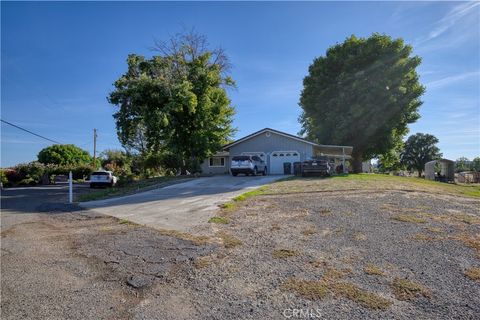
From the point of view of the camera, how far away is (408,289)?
4070 mm

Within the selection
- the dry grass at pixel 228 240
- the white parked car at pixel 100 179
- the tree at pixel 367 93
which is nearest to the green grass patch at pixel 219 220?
the dry grass at pixel 228 240

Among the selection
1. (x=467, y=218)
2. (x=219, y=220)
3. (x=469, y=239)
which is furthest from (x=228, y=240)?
(x=467, y=218)

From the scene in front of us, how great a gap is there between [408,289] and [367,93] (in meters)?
26.5

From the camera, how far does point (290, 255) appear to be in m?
5.43

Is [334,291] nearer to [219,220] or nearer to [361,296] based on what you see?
[361,296]

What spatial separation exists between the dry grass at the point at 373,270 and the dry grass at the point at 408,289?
0.28 meters

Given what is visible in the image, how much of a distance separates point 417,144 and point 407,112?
4829 centimetres

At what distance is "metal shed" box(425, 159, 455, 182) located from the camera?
137 feet

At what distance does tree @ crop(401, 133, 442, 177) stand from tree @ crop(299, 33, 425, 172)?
4452cm

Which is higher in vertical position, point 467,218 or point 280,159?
point 280,159

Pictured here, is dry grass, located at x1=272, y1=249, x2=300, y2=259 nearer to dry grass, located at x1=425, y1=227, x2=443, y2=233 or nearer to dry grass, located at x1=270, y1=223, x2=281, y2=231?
dry grass, located at x1=270, y1=223, x2=281, y2=231

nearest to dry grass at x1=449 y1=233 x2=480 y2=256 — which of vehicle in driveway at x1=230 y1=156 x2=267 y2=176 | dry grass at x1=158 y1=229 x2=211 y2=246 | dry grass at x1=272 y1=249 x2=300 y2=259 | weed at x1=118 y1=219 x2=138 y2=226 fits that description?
dry grass at x1=272 y1=249 x2=300 y2=259

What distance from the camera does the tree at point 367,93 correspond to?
1106 inches

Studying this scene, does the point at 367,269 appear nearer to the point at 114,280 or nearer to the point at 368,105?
the point at 114,280
